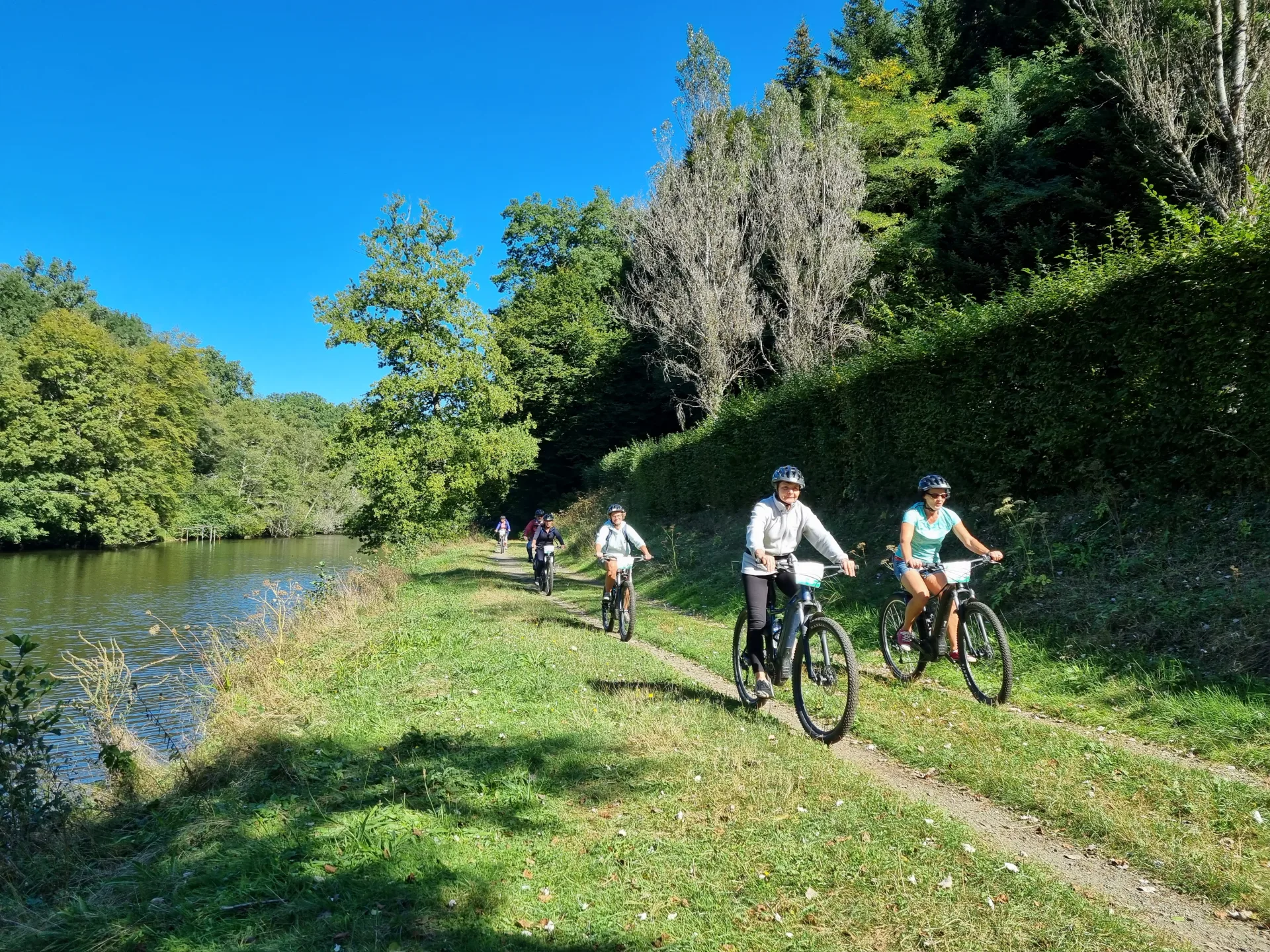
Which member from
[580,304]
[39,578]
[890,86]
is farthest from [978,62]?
[39,578]

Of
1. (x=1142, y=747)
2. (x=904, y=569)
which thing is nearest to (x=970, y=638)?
(x=904, y=569)

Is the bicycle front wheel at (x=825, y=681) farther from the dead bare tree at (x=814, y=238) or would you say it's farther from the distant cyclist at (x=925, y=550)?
the dead bare tree at (x=814, y=238)

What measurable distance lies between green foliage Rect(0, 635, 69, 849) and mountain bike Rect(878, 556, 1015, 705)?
7.20m

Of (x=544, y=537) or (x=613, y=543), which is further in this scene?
(x=544, y=537)

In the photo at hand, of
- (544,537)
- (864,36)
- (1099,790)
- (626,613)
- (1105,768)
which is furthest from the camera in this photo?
(864,36)

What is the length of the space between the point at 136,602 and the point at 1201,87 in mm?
28857

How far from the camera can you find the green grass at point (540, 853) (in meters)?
3.23

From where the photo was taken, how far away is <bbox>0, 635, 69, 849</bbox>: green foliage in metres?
5.50

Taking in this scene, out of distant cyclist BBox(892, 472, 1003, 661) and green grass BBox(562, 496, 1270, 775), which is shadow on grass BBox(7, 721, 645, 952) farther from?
green grass BBox(562, 496, 1270, 775)

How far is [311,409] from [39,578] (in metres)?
101

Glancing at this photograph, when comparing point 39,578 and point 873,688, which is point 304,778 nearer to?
point 873,688

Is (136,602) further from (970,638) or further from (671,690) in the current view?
(970,638)

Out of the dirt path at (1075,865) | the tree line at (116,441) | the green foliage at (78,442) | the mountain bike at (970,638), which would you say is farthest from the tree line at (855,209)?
the green foliage at (78,442)

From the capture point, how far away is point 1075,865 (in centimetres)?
364
